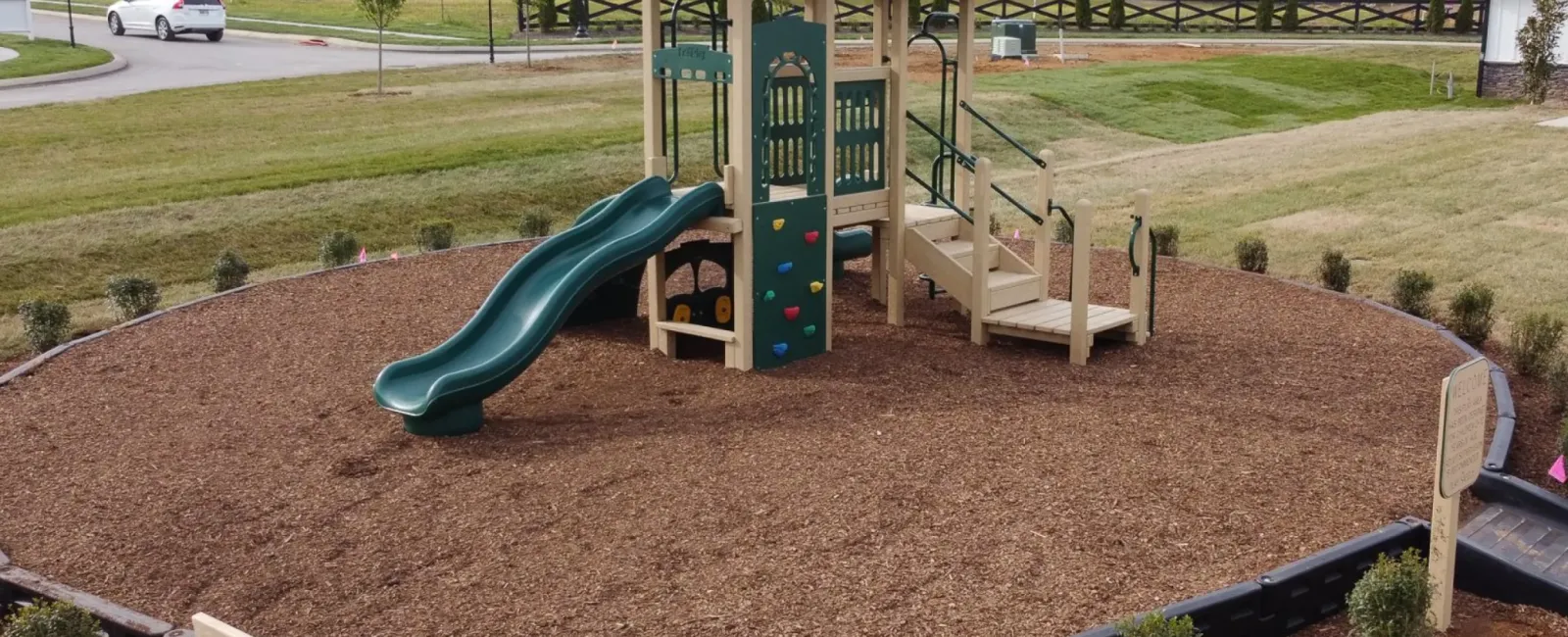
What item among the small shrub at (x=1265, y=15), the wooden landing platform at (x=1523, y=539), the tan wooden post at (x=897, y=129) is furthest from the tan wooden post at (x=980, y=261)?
the small shrub at (x=1265, y=15)

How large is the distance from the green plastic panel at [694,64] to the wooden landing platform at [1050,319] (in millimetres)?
2725

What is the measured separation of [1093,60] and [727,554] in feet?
101

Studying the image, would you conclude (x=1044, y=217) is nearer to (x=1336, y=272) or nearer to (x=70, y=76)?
(x=1336, y=272)

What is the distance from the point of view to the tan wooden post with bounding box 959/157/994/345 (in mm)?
11023

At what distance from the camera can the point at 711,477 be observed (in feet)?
26.8

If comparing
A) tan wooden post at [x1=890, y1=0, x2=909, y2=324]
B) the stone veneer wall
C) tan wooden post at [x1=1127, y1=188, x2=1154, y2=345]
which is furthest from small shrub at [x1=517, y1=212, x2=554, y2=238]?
the stone veneer wall

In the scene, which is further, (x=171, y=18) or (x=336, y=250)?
(x=171, y=18)

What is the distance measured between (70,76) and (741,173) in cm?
2232

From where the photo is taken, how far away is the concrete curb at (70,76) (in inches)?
1055

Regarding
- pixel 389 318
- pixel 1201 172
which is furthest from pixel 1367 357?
pixel 1201 172

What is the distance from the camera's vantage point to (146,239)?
15086 mm

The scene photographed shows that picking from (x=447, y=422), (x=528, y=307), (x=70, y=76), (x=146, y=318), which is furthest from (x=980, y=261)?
(x=70, y=76)

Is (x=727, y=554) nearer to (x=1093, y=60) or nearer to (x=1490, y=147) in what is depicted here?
(x=1490, y=147)

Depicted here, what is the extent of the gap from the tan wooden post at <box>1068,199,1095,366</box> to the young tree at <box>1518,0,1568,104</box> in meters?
22.2
